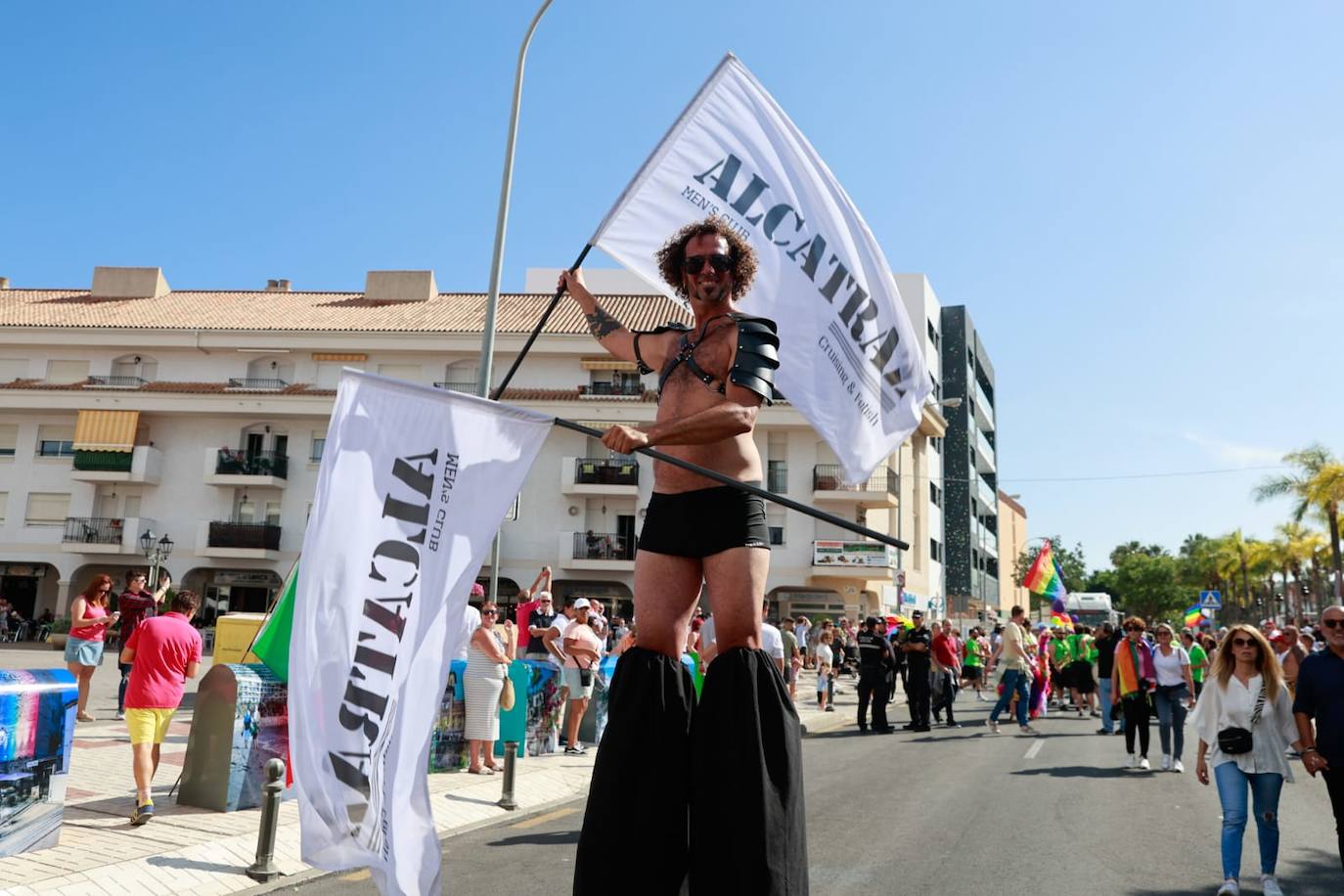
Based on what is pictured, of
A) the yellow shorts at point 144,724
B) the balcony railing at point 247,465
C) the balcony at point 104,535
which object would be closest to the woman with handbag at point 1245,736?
the yellow shorts at point 144,724

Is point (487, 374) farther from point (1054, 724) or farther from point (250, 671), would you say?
point (1054, 724)

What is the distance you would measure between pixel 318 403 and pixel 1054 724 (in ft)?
102

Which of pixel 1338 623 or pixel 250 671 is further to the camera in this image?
pixel 250 671

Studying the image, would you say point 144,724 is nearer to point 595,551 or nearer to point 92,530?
point 595,551

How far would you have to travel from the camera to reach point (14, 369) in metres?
42.2

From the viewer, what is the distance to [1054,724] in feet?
62.0

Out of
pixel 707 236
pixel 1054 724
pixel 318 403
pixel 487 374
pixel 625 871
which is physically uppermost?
pixel 318 403

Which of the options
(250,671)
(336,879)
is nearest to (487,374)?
(250,671)

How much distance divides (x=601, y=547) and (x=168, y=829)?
3286 cm

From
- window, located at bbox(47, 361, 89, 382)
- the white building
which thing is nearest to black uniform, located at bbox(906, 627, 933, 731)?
the white building

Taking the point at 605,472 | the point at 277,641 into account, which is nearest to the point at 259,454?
the point at 605,472

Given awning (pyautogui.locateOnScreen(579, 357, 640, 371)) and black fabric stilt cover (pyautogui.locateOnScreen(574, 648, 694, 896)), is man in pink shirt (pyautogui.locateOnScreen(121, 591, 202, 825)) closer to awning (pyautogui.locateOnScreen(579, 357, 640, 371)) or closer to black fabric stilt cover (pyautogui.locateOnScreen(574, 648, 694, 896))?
black fabric stilt cover (pyautogui.locateOnScreen(574, 648, 694, 896))

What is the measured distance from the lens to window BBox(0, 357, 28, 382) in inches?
1657

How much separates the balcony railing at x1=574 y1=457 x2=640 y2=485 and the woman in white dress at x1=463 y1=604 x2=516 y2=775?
29504mm
